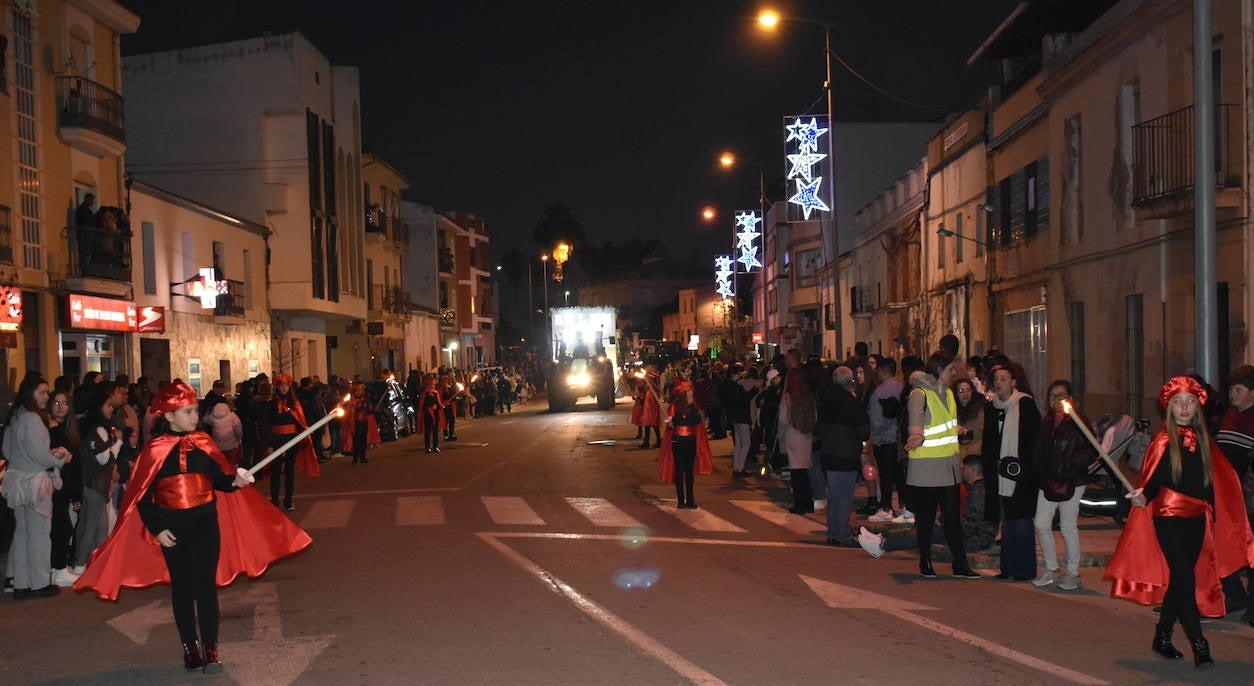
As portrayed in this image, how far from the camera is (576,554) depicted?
12.0 metres

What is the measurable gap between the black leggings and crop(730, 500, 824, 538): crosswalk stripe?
6329mm

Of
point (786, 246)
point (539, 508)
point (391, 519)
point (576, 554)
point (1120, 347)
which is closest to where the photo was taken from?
point (576, 554)

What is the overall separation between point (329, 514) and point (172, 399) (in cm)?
854

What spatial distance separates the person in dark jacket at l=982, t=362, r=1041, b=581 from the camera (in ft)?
34.4

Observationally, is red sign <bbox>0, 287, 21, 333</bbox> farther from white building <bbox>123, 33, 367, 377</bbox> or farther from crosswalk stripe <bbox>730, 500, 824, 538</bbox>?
white building <bbox>123, 33, 367, 377</bbox>

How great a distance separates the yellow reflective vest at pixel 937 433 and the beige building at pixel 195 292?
21296mm

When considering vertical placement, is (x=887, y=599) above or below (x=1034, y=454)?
below

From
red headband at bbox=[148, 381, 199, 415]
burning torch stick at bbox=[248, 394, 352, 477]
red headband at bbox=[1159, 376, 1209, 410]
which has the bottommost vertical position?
burning torch stick at bbox=[248, 394, 352, 477]

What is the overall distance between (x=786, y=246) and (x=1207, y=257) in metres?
56.2

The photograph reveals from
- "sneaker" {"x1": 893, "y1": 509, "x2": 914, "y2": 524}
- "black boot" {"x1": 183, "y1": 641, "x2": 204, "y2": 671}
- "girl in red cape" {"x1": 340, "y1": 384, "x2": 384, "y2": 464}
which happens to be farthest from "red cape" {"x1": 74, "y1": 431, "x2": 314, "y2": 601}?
"girl in red cape" {"x1": 340, "y1": 384, "x2": 384, "y2": 464}

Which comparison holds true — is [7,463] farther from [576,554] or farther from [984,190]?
[984,190]

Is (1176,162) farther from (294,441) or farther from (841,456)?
(294,441)

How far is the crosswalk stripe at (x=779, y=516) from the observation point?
47.0 ft

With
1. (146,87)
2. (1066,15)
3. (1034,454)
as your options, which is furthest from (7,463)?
(146,87)
